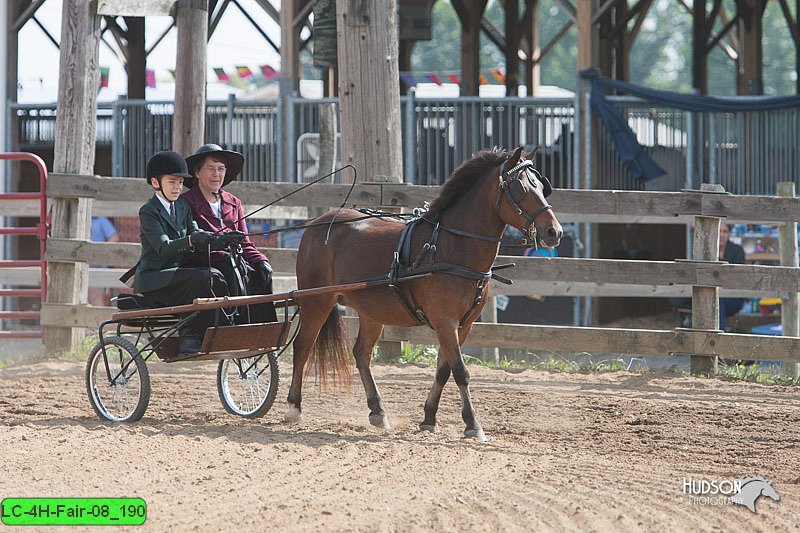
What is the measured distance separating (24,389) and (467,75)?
1244 centimetres

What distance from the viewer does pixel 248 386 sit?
764cm

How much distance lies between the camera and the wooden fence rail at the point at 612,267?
30.1 feet

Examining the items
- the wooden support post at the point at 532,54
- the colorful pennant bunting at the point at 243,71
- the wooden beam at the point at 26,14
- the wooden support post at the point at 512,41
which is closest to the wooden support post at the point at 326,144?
the wooden beam at the point at 26,14

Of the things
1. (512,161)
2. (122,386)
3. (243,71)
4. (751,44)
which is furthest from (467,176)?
(243,71)

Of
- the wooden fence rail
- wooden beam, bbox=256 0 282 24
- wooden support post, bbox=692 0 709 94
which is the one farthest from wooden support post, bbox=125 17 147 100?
wooden support post, bbox=692 0 709 94

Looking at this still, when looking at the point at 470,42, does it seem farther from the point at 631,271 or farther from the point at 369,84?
the point at 631,271

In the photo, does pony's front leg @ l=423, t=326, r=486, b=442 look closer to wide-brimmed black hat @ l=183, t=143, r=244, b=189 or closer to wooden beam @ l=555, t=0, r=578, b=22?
wide-brimmed black hat @ l=183, t=143, r=244, b=189

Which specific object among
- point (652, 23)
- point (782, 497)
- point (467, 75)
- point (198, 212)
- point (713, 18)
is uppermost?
point (652, 23)

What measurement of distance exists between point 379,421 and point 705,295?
3.54 metres

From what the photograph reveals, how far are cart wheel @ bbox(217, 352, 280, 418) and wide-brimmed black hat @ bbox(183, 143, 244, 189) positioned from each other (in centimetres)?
129

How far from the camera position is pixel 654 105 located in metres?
14.9

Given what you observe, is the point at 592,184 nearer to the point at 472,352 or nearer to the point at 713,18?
the point at 472,352

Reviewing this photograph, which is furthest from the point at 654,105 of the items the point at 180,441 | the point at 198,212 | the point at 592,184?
the point at 180,441

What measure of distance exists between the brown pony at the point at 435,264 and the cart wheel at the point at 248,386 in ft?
0.55
